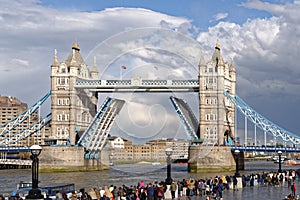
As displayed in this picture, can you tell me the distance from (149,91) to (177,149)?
1732 centimetres

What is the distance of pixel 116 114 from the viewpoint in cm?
6775

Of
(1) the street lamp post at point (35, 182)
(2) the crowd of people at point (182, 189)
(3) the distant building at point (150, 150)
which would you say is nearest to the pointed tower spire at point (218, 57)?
(3) the distant building at point (150, 150)

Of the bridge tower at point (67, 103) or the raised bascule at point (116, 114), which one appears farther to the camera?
the bridge tower at point (67, 103)

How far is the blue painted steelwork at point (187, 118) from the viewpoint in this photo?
62375mm

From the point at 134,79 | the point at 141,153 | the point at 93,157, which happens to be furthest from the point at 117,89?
the point at 141,153

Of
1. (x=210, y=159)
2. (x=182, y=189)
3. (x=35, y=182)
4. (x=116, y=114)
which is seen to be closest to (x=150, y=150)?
(x=116, y=114)

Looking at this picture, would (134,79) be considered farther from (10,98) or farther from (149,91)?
(10,98)

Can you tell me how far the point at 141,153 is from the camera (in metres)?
91.2

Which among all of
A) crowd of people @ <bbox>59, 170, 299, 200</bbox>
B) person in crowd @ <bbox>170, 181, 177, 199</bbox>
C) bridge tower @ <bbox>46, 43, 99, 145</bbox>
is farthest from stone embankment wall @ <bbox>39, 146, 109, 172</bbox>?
person in crowd @ <bbox>170, 181, 177, 199</bbox>

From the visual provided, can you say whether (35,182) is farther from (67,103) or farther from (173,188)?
(67,103)

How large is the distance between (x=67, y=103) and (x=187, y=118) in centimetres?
1483

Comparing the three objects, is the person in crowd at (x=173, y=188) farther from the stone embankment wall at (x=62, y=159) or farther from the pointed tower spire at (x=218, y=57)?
the pointed tower spire at (x=218, y=57)

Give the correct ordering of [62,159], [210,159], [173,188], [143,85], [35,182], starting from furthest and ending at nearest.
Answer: [143,85]
[62,159]
[210,159]
[173,188]
[35,182]

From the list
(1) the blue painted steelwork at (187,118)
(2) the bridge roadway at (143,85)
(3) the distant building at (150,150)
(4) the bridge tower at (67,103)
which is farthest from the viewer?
(3) the distant building at (150,150)
